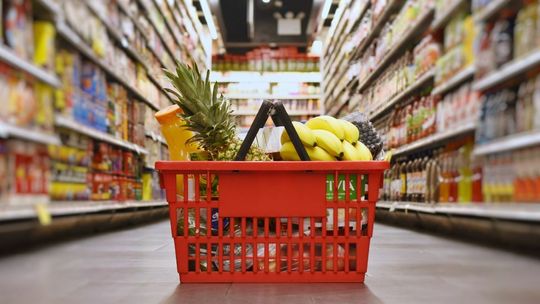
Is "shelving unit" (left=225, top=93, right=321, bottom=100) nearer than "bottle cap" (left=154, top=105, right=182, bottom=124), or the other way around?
"bottle cap" (left=154, top=105, right=182, bottom=124)

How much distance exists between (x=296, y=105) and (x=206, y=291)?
9.35m

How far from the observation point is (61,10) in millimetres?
2434

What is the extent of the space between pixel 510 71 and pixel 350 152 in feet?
2.71

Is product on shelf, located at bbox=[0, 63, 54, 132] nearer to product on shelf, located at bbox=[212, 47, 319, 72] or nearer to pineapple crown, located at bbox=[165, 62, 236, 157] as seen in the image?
pineapple crown, located at bbox=[165, 62, 236, 157]

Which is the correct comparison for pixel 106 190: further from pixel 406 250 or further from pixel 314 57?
pixel 314 57

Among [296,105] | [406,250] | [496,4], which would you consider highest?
[296,105]

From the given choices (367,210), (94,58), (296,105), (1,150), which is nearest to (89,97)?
(94,58)

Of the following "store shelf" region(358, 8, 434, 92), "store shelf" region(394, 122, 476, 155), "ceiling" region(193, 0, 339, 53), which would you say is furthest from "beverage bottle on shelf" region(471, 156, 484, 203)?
"ceiling" region(193, 0, 339, 53)

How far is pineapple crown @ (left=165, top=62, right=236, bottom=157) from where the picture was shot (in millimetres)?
1557

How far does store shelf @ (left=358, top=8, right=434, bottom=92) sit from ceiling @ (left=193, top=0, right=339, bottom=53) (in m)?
4.06

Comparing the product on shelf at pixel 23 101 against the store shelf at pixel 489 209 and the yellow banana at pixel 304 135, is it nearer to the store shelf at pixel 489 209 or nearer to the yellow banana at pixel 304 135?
the yellow banana at pixel 304 135

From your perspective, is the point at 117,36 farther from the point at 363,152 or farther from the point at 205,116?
the point at 363,152

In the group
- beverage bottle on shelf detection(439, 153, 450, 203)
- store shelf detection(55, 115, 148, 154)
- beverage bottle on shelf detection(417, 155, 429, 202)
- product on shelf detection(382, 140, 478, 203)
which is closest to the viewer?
store shelf detection(55, 115, 148, 154)

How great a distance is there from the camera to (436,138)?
10.6 ft
